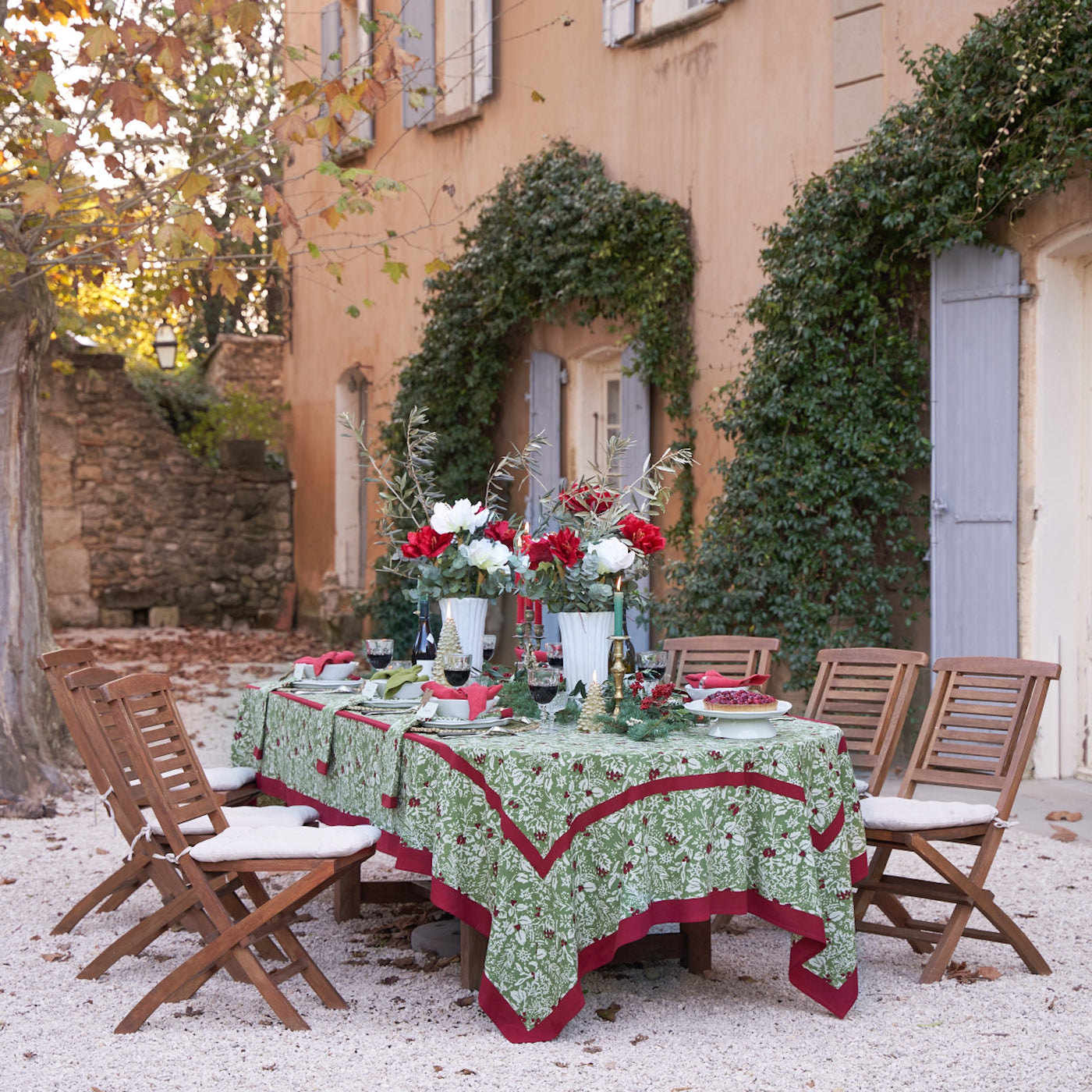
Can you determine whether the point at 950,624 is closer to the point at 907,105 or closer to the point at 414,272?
the point at 907,105

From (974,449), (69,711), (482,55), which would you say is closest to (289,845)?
(69,711)

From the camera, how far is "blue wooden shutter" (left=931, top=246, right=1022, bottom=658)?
6.27 meters

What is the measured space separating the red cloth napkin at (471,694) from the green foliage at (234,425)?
1173cm

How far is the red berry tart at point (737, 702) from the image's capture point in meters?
3.32

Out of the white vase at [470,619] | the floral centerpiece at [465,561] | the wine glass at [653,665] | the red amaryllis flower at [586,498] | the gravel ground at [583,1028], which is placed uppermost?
the red amaryllis flower at [586,498]

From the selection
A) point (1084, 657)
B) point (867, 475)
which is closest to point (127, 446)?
point (867, 475)

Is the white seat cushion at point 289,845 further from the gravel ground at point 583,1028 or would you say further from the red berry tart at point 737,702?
the red berry tart at point 737,702

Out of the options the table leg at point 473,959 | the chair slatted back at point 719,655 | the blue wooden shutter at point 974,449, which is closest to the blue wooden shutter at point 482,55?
the blue wooden shutter at point 974,449

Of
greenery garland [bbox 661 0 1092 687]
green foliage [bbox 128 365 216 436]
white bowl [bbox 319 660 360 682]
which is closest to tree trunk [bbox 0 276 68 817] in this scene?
white bowl [bbox 319 660 360 682]

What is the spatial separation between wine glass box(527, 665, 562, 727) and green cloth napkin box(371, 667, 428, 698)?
60 centimetres

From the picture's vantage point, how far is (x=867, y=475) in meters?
6.63

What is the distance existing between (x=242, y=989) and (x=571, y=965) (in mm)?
1145

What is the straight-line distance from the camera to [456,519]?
3.90 metres

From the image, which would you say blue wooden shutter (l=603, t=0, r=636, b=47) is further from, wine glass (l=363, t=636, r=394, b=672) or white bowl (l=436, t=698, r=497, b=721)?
white bowl (l=436, t=698, r=497, b=721)
